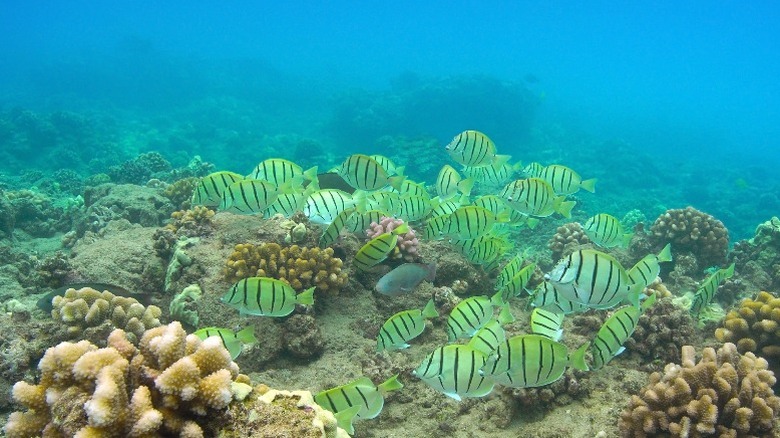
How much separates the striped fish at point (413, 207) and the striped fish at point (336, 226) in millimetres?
899

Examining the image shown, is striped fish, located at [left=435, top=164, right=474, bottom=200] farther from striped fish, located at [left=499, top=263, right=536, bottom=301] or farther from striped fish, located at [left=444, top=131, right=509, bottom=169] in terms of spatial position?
striped fish, located at [left=499, top=263, right=536, bottom=301]

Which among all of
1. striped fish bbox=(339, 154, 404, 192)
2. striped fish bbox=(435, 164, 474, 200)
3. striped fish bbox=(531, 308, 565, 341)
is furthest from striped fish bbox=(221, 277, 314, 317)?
striped fish bbox=(435, 164, 474, 200)

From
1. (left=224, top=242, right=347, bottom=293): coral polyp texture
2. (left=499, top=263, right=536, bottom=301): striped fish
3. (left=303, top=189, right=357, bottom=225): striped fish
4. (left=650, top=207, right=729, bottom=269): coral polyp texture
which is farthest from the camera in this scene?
(left=650, top=207, right=729, bottom=269): coral polyp texture

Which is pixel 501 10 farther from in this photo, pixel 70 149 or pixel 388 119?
pixel 70 149

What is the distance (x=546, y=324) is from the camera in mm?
4695

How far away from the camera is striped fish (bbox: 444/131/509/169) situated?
6.31m

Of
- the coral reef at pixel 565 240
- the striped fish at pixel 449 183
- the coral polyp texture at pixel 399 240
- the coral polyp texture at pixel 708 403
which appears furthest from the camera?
the coral reef at pixel 565 240

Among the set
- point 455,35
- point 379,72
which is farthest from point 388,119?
point 455,35

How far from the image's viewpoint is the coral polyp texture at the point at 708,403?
3701 millimetres

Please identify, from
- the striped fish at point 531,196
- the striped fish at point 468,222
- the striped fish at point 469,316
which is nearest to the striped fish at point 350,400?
the striped fish at point 469,316

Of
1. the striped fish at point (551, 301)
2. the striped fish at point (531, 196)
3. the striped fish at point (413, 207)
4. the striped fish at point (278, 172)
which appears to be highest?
the striped fish at point (531, 196)

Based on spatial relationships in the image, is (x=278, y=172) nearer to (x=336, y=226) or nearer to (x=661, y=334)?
(x=336, y=226)

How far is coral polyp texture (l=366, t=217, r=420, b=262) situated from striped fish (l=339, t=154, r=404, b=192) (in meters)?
0.69

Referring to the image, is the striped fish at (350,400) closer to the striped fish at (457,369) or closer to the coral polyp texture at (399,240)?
the striped fish at (457,369)
